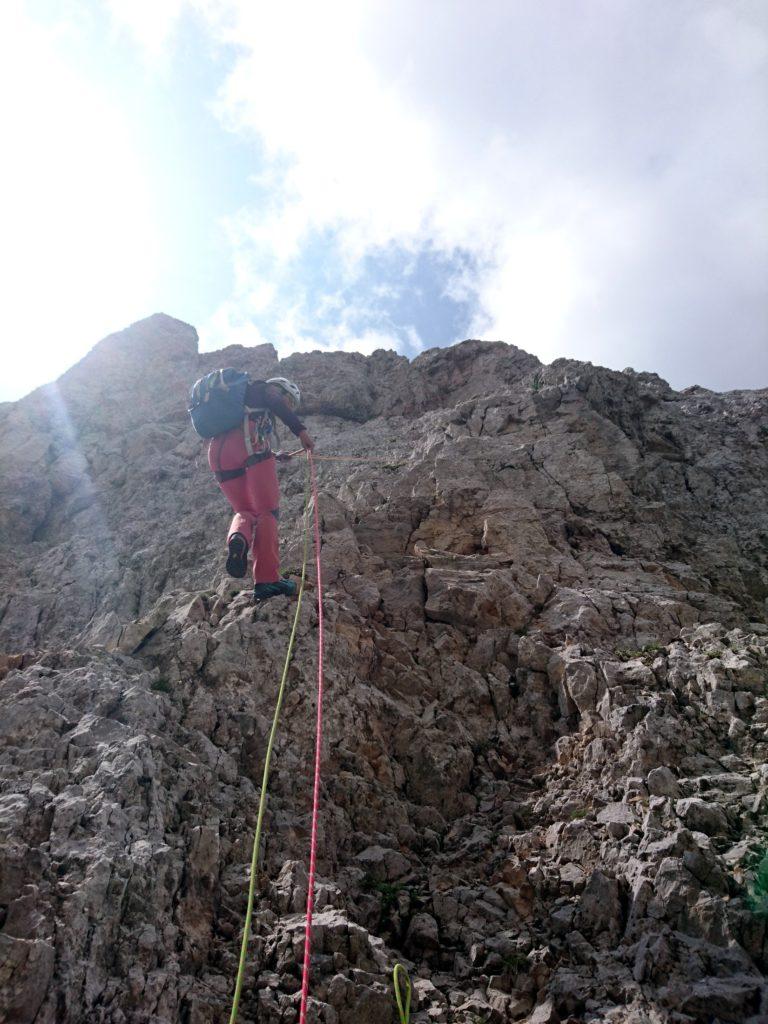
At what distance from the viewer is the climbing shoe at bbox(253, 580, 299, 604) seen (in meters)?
8.29

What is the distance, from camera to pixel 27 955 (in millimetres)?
3889

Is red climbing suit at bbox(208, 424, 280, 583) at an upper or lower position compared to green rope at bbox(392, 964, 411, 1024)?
upper

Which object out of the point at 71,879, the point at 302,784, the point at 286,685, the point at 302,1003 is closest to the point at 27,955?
the point at 71,879

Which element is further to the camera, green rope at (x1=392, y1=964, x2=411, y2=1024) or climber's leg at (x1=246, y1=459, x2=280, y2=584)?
climber's leg at (x1=246, y1=459, x2=280, y2=584)

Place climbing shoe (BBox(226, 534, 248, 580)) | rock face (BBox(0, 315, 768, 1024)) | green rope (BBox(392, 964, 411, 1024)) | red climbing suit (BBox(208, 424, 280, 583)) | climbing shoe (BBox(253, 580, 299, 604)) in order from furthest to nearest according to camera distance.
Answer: red climbing suit (BBox(208, 424, 280, 583)), climbing shoe (BBox(253, 580, 299, 604)), climbing shoe (BBox(226, 534, 248, 580)), rock face (BBox(0, 315, 768, 1024)), green rope (BBox(392, 964, 411, 1024))

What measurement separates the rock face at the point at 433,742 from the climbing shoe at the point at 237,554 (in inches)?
22.4

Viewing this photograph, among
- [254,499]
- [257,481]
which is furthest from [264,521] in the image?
[257,481]

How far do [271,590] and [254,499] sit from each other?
1220 millimetres

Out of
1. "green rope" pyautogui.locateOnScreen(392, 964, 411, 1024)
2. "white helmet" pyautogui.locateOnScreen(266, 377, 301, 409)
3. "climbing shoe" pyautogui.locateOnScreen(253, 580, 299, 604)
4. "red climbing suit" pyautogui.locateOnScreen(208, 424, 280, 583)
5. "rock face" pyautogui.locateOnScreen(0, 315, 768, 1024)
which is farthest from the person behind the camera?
"white helmet" pyautogui.locateOnScreen(266, 377, 301, 409)

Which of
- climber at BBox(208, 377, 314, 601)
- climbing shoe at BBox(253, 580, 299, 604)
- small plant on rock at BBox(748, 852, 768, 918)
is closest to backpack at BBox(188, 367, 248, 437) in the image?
climber at BBox(208, 377, 314, 601)

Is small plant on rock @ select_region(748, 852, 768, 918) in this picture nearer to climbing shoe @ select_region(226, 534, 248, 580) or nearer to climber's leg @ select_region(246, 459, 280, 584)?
climber's leg @ select_region(246, 459, 280, 584)

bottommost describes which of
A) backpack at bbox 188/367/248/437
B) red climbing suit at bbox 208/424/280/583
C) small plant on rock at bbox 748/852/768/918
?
small plant on rock at bbox 748/852/768/918

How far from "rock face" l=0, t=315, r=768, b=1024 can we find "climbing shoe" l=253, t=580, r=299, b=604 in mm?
220

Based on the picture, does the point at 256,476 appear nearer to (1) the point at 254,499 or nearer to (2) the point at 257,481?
(2) the point at 257,481
